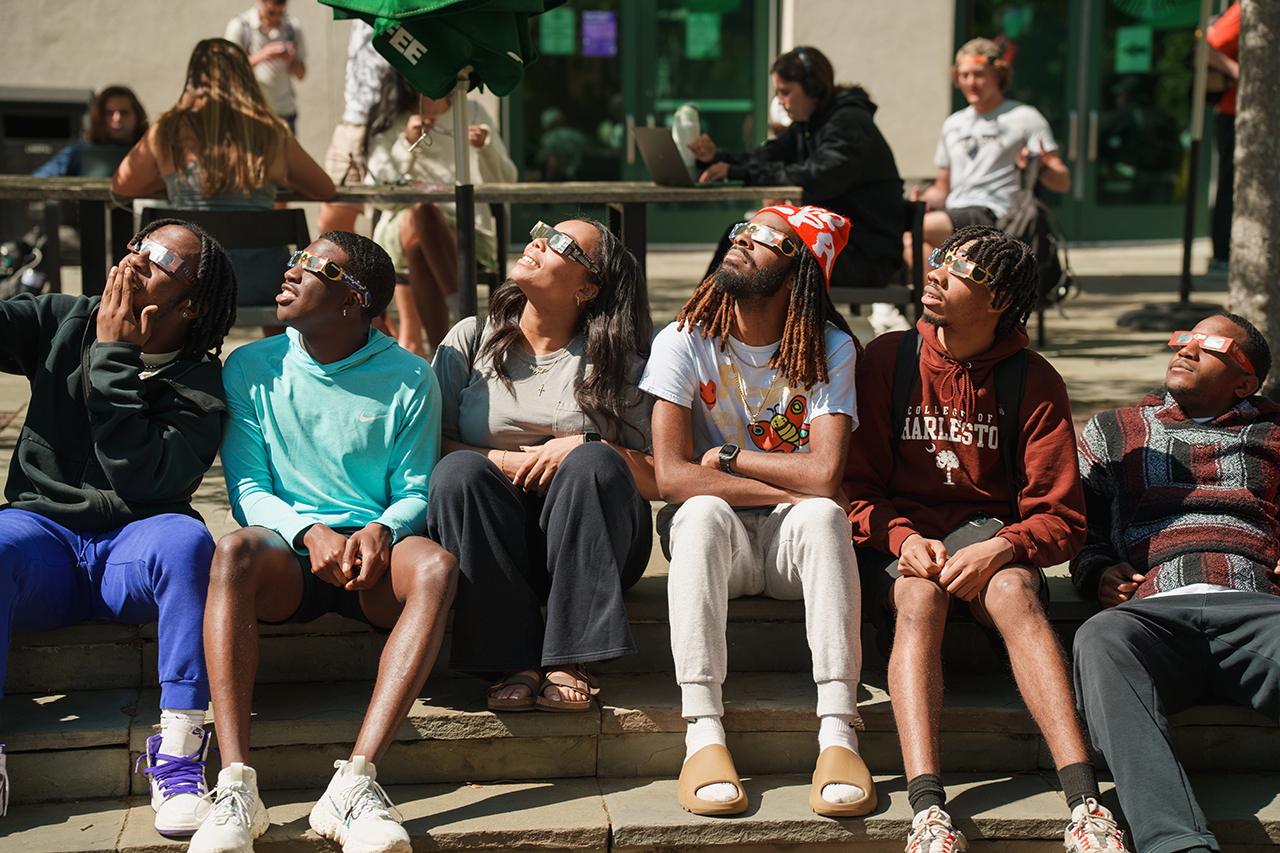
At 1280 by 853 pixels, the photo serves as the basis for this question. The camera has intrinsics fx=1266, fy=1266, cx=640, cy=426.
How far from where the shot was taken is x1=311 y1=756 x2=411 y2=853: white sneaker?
2.81 m

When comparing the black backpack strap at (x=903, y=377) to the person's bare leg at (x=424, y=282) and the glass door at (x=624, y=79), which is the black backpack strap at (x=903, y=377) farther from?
the glass door at (x=624, y=79)

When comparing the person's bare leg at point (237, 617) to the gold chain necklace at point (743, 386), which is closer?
the person's bare leg at point (237, 617)

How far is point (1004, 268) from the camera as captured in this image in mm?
3469

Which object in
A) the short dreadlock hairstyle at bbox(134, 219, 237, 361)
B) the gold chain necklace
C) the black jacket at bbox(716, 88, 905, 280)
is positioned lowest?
the gold chain necklace

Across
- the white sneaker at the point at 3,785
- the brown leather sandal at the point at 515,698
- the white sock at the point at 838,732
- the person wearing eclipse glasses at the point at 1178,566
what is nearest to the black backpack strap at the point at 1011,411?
the person wearing eclipse glasses at the point at 1178,566

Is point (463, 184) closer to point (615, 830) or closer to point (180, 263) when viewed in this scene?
point (180, 263)

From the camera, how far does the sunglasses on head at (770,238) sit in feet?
11.6

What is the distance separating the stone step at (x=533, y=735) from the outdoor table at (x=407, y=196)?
2405 mm

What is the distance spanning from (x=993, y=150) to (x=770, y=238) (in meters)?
4.43

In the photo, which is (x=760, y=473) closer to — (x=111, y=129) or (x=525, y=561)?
(x=525, y=561)

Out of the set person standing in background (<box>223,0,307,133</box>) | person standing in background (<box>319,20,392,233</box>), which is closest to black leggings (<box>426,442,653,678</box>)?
person standing in background (<box>319,20,392,233</box>)

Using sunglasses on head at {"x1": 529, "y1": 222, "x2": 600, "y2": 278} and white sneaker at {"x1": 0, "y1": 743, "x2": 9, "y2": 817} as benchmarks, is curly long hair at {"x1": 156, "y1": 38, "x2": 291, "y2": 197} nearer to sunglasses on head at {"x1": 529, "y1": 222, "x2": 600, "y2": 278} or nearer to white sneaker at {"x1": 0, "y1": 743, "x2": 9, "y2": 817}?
sunglasses on head at {"x1": 529, "y1": 222, "x2": 600, "y2": 278}

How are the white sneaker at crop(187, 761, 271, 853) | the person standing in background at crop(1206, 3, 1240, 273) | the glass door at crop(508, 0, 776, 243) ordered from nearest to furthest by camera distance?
the white sneaker at crop(187, 761, 271, 853) < the person standing in background at crop(1206, 3, 1240, 273) < the glass door at crop(508, 0, 776, 243)

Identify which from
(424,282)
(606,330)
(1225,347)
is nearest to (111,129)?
(424,282)
